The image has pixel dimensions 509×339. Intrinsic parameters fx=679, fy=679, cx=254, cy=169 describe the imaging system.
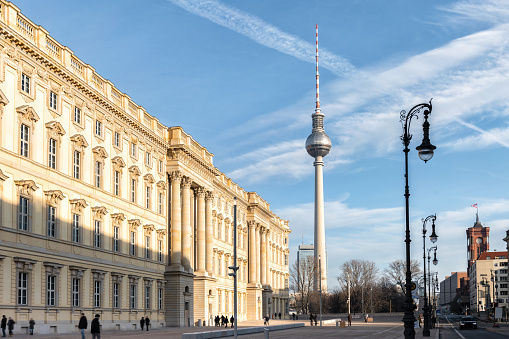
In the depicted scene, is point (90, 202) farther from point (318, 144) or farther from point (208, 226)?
point (318, 144)

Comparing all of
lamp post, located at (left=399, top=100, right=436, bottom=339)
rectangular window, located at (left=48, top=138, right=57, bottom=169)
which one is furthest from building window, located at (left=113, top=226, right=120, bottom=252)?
lamp post, located at (left=399, top=100, right=436, bottom=339)

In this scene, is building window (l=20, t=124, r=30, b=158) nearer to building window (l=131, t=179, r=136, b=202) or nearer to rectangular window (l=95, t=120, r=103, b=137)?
rectangular window (l=95, t=120, r=103, b=137)

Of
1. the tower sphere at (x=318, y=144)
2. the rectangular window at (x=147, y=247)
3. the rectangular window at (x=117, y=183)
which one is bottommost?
the rectangular window at (x=147, y=247)

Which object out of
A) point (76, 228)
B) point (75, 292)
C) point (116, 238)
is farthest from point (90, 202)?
point (75, 292)

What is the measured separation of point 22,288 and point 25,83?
13.2 m

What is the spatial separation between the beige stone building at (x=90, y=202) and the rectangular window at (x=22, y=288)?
0.08 metres

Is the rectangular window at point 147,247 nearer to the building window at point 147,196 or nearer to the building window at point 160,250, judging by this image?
the building window at point 160,250

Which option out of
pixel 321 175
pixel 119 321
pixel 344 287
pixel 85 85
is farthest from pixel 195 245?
pixel 321 175

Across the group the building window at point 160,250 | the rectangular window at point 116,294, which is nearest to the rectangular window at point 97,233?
the rectangular window at point 116,294

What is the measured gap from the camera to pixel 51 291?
152 feet

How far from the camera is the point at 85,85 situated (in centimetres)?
5241

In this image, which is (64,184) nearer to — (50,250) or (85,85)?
(50,250)

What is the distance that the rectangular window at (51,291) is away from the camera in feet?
150

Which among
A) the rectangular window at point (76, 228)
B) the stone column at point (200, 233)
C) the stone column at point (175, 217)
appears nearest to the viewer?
the rectangular window at point (76, 228)
